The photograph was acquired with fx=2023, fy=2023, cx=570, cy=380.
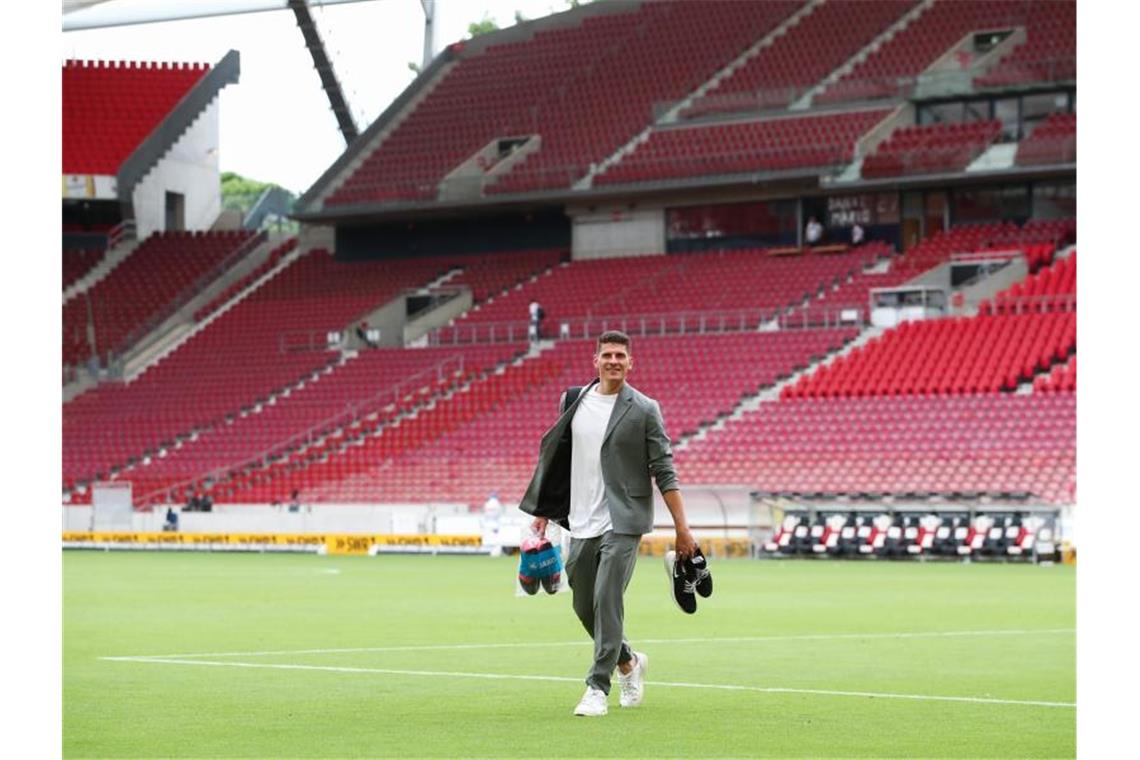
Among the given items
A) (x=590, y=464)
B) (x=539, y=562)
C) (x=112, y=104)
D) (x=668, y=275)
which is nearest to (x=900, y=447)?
(x=668, y=275)

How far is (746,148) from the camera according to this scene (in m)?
53.8

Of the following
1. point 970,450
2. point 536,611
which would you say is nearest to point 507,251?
point 970,450

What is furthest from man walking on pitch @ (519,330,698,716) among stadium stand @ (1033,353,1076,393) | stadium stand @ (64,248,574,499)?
stadium stand @ (64,248,574,499)

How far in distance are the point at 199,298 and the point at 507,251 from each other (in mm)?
9797

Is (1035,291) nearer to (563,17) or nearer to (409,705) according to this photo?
(563,17)

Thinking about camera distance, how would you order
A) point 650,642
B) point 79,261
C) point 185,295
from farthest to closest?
1. point 79,261
2. point 185,295
3. point 650,642

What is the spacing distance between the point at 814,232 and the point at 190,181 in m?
23.7

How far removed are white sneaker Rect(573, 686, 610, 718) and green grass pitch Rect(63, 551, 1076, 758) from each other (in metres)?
0.13

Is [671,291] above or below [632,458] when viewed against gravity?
above

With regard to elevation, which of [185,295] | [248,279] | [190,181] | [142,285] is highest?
[190,181]

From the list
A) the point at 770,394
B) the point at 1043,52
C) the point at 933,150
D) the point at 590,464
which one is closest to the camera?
the point at 590,464

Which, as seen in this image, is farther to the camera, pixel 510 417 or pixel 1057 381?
pixel 510 417

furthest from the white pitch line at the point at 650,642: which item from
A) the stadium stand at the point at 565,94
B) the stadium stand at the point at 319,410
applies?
the stadium stand at the point at 565,94

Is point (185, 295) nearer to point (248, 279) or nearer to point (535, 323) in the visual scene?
point (248, 279)
